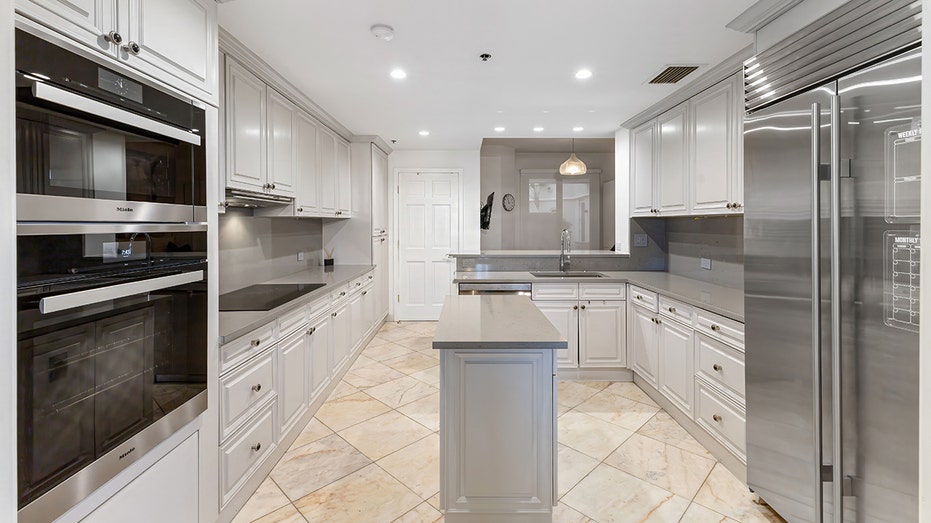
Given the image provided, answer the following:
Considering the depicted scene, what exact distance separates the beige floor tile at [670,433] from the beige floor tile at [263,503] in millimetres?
2135

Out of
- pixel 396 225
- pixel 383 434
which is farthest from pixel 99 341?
pixel 396 225

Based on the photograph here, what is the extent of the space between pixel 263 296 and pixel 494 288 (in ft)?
5.78

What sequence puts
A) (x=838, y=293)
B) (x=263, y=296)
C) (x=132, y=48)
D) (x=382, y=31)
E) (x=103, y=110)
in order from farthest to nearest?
1. (x=263, y=296)
2. (x=382, y=31)
3. (x=838, y=293)
4. (x=132, y=48)
5. (x=103, y=110)

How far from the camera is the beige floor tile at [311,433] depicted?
2.55 meters

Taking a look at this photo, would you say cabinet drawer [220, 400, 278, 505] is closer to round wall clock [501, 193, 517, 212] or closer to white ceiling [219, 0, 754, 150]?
white ceiling [219, 0, 754, 150]

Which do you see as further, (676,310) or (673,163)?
(673,163)

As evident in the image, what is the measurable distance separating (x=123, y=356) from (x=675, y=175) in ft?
11.3

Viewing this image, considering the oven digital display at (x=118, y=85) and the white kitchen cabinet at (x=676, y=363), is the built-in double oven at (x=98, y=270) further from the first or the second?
the white kitchen cabinet at (x=676, y=363)

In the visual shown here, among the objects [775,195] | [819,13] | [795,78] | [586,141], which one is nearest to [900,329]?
[775,195]

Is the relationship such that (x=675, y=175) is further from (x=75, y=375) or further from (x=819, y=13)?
(x=75, y=375)

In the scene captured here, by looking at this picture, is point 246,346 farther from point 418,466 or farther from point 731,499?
point 731,499

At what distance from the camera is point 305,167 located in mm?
3348

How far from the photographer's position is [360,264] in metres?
4.73

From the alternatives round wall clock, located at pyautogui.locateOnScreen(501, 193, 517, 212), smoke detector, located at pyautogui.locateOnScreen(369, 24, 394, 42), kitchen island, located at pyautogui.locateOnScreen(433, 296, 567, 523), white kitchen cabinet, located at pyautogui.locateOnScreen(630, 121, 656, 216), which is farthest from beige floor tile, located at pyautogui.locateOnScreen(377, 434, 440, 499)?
round wall clock, located at pyautogui.locateOnScreen(501, 193, 517, 212)
